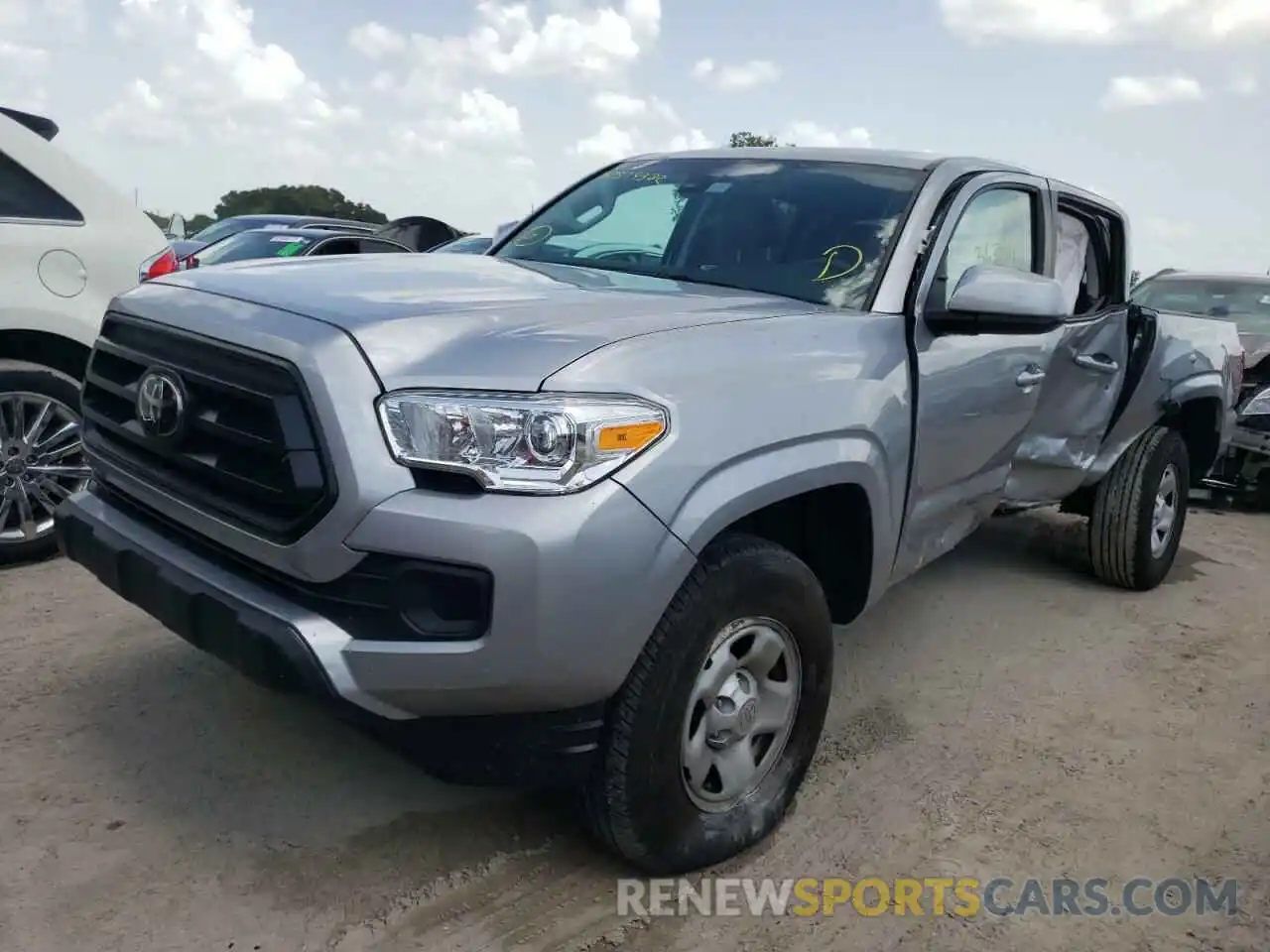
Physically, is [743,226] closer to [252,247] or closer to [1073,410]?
[1073,410]

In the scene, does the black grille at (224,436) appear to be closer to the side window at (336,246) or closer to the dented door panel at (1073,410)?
the dented door panel at (1073,410)

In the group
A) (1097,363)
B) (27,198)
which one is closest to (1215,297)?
(1097,363)

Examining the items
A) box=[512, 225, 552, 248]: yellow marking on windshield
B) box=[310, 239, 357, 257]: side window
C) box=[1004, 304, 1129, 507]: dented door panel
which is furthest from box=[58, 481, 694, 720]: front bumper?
box=[310, 239, 357, 257]: side window

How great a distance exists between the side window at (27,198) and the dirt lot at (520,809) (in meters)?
1.41

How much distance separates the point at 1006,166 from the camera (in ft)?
12.5

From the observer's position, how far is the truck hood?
2.10 meters

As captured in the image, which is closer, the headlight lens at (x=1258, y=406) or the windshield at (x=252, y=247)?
the headlight lens at (x=1258, y=406)

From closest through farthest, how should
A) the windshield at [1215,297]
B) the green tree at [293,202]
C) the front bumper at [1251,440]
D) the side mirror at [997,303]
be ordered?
the side mirror at [997,303] → the front bumper at [1251,440] → the windshield at [1215,297] → the green tree at [293,202]

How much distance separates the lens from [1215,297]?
874 centimetres

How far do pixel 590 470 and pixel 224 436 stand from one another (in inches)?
31.7

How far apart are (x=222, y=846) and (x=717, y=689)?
123 cm

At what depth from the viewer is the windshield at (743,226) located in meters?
3.11

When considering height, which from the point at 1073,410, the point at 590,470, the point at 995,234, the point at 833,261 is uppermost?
the point at 995,234

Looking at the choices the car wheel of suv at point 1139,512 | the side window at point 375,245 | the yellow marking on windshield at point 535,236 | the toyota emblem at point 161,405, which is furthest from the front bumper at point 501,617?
the side window at point 375,245
